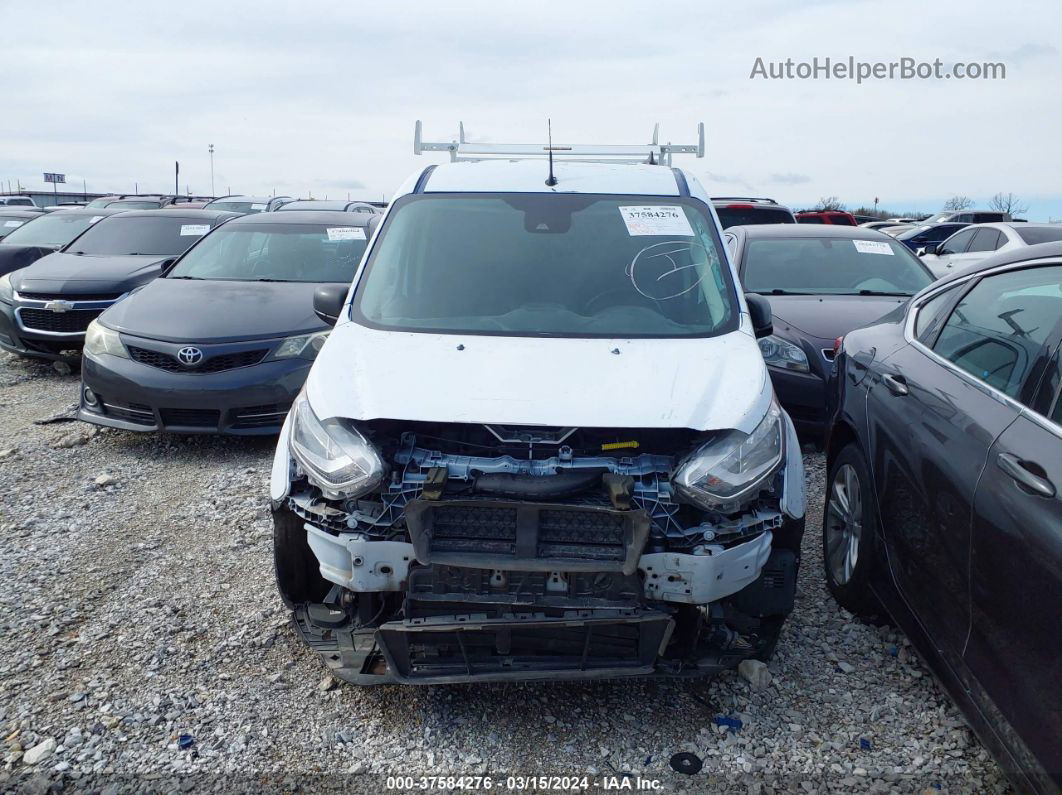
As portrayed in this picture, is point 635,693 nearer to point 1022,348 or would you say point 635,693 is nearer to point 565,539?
point 565,539

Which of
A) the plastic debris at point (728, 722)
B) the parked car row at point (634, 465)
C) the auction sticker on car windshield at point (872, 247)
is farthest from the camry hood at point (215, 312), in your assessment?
the auction sticker on car windshield at point (872, 247)

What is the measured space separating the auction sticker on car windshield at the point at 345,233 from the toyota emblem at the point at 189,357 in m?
2.14

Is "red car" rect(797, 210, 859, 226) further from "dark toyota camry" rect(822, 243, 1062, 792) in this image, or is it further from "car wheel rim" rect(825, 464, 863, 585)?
"dark toyota camry" rect(822, 243, 1062, 792)

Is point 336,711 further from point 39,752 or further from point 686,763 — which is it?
point 686,763

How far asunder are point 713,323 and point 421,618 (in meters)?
1.78

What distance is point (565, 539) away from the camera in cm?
283

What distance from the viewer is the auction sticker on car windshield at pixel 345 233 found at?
7.75 meters

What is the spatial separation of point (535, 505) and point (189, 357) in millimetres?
4029

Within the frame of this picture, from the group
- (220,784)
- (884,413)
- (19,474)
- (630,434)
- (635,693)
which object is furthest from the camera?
(19,474)

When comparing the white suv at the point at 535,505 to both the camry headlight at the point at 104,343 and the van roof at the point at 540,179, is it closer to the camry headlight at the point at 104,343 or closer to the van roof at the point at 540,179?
the van roof at the point at 540,179

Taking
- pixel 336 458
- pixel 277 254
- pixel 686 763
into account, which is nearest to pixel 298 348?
pixel 277 254

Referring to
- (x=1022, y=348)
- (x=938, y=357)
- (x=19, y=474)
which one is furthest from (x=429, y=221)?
(x=19, y=474)

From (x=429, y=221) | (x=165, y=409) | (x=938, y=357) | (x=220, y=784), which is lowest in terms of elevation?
(x=220, y=784)

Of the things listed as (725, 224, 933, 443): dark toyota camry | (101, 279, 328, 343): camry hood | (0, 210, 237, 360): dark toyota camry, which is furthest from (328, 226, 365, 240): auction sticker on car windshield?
(725, 224, 933, 443): dark toyota camry
